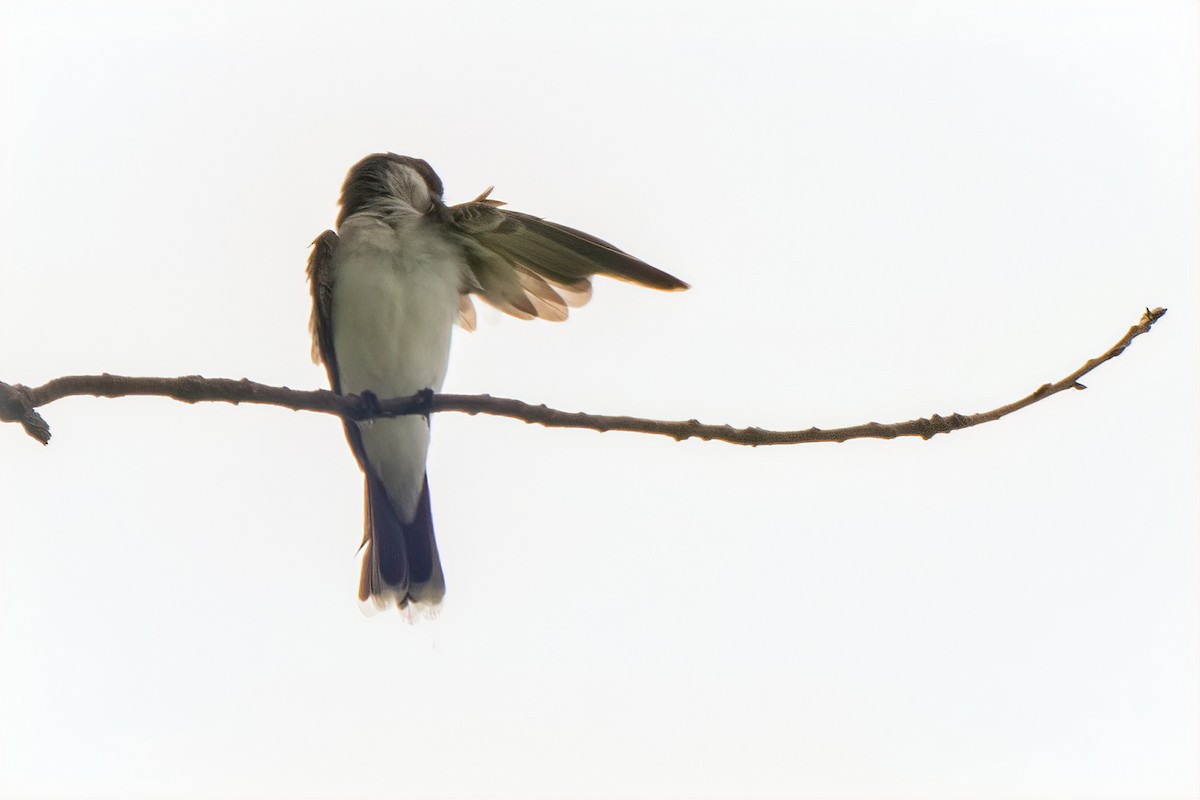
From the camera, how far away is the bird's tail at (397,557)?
17.1 feet

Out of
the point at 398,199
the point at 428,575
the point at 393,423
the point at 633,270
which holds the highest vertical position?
the point at 398,199

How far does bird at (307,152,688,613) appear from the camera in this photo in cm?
473

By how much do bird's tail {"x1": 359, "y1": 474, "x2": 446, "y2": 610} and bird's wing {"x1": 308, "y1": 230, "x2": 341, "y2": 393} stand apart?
67 cm

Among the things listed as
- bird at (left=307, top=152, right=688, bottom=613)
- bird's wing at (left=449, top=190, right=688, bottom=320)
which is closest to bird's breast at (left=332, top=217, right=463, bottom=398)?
bird at (left=307, top=152, right=688, bottom=613)

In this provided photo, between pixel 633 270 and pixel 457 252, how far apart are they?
0.99m

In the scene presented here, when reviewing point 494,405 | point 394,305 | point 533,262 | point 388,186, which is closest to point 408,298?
point 394,305

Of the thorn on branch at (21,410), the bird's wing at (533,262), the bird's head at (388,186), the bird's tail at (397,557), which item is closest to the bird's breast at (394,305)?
the bird's wing at (533,262)

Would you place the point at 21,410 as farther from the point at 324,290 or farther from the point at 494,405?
the point at 324,290

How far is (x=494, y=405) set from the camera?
3.19 meters

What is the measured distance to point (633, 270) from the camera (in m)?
4.27

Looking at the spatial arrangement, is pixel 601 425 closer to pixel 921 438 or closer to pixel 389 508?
pixel 921 438

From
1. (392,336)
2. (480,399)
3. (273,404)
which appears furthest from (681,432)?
(392,336)

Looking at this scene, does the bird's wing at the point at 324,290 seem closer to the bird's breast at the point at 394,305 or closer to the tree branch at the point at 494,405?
the bird's breast at the point at 394,305

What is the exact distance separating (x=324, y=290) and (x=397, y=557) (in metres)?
1.33
